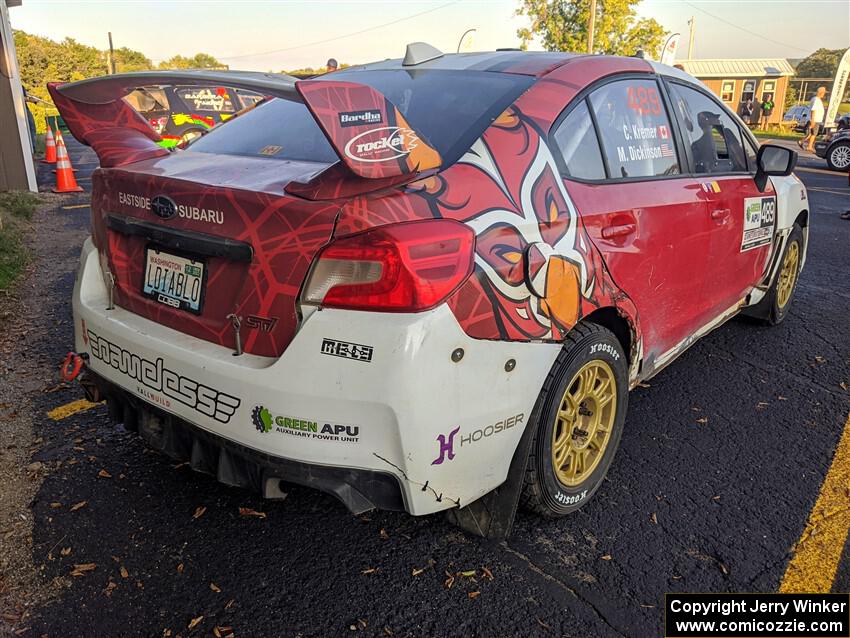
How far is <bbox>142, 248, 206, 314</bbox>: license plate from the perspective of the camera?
2.09 m

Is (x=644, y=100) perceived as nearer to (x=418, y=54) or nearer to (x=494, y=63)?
(x=494, y=63)

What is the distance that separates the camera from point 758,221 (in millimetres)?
3715

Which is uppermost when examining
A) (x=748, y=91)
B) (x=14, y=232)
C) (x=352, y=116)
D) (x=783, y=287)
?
(x=748, y=91)

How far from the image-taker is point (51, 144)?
1441 centimetres

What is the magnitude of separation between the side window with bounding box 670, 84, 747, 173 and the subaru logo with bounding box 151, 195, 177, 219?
230 centimetres

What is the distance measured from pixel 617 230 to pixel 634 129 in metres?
0.61

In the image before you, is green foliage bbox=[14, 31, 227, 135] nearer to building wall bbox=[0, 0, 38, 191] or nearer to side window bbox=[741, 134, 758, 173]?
building wall bbox=[0, 0, 38, 191]

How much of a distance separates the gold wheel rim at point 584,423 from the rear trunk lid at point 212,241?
1058 mm

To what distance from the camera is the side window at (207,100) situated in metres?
15.4

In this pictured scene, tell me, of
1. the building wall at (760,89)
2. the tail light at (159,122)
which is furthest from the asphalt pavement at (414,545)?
the building wall at (760,89)

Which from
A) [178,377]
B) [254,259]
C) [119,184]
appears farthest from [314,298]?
[119,184]

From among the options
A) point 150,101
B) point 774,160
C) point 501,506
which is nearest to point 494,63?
point 501,506

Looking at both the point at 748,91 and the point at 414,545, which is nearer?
the point at 414,545

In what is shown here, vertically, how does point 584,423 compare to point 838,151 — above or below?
below
